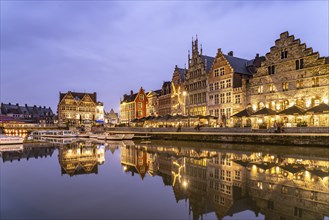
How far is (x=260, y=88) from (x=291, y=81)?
4.79m

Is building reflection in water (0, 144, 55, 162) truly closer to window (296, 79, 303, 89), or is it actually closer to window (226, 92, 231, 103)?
window (226, 92, 231, 103)

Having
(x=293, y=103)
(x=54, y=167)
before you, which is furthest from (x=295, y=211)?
(x=293, y=103)

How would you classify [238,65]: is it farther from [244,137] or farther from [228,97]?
[244,137]

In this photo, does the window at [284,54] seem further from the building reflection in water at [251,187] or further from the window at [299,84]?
the building reflection in water at [251,187]

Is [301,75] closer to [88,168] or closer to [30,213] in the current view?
[88,168]

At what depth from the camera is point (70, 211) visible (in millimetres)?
7539

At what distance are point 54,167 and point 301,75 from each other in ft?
100.0

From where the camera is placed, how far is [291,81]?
34188 mm

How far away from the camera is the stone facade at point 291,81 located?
3120 centimetres

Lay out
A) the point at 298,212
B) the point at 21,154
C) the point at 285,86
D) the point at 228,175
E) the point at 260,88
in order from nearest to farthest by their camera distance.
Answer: the point at 298,212
the point at 228,175
the point at 21,154
the point at 285,86
the point at 260,88

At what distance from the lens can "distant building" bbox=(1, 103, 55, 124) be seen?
11300cm

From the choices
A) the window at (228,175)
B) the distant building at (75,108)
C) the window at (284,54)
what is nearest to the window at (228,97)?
the window at (284,54)

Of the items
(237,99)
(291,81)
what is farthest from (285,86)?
(237,99)

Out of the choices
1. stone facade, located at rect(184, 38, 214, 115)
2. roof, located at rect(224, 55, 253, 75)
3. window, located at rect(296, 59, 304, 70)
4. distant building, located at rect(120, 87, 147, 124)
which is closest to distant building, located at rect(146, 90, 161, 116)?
distant building, located at rect(120, 87, 147, 124)
